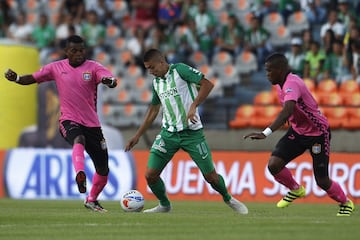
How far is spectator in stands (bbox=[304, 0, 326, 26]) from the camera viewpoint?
1074 inches

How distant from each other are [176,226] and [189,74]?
2829 mm

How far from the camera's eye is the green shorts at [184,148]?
50.8ft

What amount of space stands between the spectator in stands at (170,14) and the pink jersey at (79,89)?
44.2 ft

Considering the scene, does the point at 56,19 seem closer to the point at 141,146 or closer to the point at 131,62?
the point at 131,62

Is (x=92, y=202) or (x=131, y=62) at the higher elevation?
(x=131, y=62)

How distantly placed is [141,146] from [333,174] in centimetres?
638

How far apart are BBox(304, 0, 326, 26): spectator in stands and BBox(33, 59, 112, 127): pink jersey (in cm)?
1184

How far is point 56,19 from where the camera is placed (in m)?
32.7

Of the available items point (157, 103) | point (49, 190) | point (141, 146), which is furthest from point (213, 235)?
point (141, 146)

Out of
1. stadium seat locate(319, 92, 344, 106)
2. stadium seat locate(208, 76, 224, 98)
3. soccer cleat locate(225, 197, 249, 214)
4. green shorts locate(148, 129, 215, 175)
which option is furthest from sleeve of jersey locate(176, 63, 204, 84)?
stadium seat locate(208, 76, 224, 98)

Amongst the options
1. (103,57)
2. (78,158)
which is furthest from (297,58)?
(78,158)

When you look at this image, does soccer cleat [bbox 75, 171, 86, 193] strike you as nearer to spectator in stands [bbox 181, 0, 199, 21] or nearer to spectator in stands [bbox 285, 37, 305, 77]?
spectator in stands [bbox 285, 37, 305, 77]

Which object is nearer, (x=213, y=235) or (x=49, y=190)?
(x=213, y=235)

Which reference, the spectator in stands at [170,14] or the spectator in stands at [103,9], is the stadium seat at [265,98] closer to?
the spectator in stands at [170,14]
